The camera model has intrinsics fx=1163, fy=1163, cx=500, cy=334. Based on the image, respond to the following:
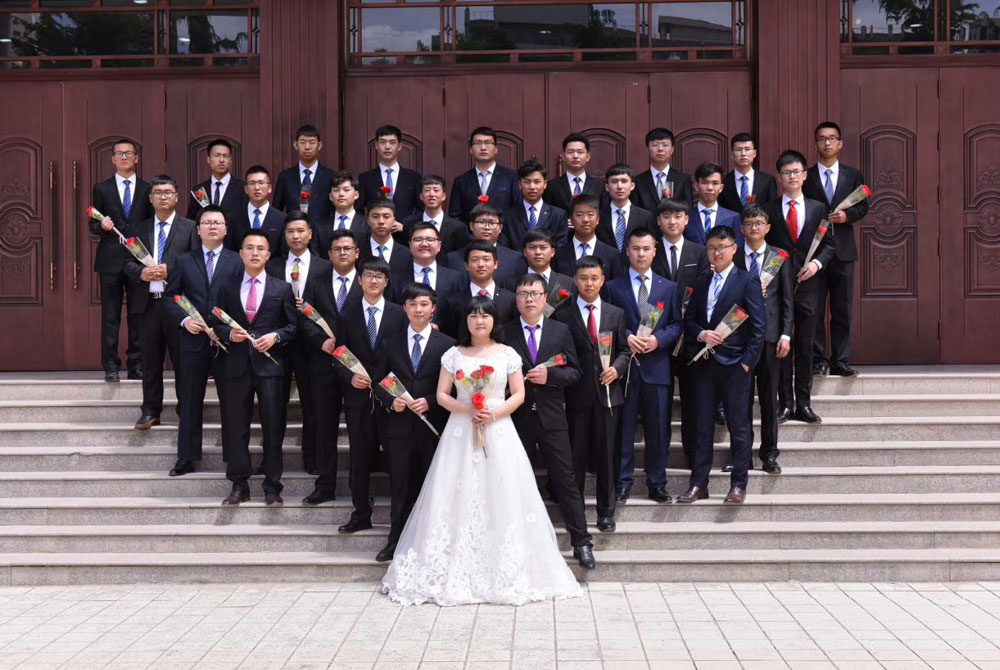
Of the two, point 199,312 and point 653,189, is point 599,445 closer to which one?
point 653,189

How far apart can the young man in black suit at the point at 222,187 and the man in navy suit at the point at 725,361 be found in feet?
11.7

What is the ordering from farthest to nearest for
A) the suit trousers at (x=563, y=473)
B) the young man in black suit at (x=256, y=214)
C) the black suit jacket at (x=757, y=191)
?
the black suit jacket at (x=757, y=191), the young man in black suit at (x=256, y=214), the suit trousers at (x=563, y=473)

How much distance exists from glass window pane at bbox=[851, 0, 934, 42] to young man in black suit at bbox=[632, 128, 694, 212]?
107 inches

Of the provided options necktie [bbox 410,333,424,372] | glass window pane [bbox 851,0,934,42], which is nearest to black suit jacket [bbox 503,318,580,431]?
necktie [bbox 410,333,424,372]

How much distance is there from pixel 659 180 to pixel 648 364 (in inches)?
73.4

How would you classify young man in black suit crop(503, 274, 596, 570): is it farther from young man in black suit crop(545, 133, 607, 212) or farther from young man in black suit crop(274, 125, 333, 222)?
young man in black suit crop(274, 125, 333, 222)

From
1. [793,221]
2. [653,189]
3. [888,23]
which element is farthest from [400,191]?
[888,23]

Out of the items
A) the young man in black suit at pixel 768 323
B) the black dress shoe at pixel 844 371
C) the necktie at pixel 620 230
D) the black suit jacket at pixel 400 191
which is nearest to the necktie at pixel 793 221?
the young man in black suit at pixel 768 323

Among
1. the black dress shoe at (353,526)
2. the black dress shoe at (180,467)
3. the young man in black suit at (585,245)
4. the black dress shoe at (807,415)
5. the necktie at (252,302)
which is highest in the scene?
the young man in black suit at (585,245)

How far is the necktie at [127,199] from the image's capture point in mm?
8836

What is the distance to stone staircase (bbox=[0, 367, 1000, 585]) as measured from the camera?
6996 millimetres

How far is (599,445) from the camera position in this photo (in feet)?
23.7

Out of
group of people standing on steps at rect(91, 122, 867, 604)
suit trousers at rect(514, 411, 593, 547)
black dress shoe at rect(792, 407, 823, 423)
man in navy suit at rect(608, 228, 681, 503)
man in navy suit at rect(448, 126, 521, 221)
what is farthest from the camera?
man in navy suit at rect(448, 126, 521, 221)

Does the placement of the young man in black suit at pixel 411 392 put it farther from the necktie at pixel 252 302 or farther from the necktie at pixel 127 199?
the necktie at pixel 127 199
